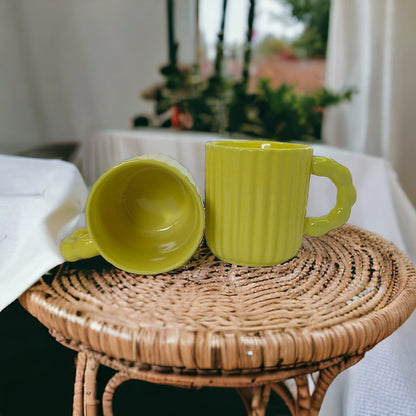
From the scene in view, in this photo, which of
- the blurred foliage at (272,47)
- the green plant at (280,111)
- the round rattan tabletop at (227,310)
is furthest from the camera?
the blurred foliage at (272,47)

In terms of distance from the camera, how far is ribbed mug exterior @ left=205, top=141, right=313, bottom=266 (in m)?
0.32

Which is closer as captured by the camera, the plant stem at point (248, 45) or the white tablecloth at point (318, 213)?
the white tablecloth at point (318, 213)

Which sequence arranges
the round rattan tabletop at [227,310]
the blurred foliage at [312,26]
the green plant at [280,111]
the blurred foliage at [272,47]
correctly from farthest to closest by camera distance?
1. the blurred foliage at [272,47]
2. the blurred foliage at [312,26]
3. the green plant at [280,111]
4. the round rattan tabletop at [227,310]

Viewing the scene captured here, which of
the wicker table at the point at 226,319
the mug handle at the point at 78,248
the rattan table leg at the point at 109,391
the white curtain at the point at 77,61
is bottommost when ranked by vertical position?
the rattan table leg at the point at 109,391

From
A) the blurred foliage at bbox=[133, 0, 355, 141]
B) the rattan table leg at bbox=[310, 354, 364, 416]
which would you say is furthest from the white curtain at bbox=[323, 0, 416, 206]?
the rattan table leg at bbox=[310, 354, 364, 416]

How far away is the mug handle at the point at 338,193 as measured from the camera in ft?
1.11

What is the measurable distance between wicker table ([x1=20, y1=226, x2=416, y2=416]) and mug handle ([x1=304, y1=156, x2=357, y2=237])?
0.15ft

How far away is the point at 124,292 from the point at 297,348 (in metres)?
0.16

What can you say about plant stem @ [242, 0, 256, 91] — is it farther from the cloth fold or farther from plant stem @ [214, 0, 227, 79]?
the cloth fold

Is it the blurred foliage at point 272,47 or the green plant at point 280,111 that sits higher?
the blurred foliage at point 272,47

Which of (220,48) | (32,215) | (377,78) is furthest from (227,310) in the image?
(220,48)

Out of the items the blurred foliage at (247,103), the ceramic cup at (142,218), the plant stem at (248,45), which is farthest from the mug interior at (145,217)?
the plant stem at (248,45)

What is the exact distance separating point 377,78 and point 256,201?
1.09m

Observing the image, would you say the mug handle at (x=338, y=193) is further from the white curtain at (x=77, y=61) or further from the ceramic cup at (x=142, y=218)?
the white curtain at (x=77, y=61)
